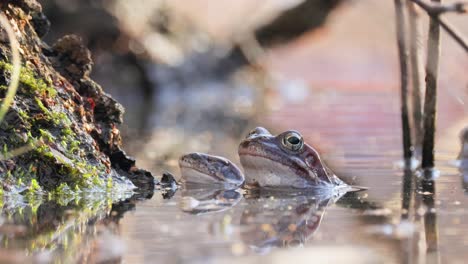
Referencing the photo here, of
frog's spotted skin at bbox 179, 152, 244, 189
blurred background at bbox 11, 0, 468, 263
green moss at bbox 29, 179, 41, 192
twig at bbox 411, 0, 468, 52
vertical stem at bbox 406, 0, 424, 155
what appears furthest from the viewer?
vertical stem at bbox 406, 0, 424, 155

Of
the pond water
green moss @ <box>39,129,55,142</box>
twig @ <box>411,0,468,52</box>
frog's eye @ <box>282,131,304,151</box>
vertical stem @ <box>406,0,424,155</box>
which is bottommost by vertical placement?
the pond water

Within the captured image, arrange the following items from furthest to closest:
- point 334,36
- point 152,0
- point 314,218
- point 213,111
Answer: point 334,36 < point 152,0 < point 213,111 < point 314,218

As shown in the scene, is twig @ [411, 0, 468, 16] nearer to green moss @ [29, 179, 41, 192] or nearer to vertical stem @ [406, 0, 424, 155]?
vertical stem @ [406, 0, 424, 155]

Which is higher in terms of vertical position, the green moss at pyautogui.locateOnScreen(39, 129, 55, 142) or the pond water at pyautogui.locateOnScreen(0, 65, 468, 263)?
the green moss at pyautogui.locateOnScreen(39, 129, 55, 142)

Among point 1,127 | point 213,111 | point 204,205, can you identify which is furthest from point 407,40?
point 213,111

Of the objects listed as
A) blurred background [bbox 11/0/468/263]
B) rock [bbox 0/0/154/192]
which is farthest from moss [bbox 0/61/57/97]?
blurred background [bbox 11/0/468/263]

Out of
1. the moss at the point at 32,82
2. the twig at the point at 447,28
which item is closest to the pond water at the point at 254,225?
the moss at the point at 32,82

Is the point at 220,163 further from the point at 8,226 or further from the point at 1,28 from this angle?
the point at 8,226
